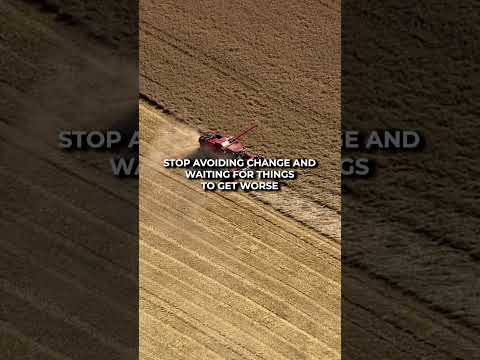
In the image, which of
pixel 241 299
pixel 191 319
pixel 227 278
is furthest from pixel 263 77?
pixel 191 319

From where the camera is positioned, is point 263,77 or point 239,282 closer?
point 239,282

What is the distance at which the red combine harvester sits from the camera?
15312mm

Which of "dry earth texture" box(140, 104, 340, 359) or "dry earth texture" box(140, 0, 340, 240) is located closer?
"dry earth texture" box(140, 104, 340, 359)

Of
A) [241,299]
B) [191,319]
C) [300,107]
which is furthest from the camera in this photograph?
[300,107]

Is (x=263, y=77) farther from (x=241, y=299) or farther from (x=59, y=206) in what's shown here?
(x=59, y=206)

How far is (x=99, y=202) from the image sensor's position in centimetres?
1530

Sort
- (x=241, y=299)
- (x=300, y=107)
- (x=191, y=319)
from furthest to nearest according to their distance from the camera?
(x=300, y=107) < (x=241, y=299) < (x=191, y=319)

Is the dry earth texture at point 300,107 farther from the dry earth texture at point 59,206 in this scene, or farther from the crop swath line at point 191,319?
the crop swath line at point 191,319

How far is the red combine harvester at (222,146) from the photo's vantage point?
1531 centimetres

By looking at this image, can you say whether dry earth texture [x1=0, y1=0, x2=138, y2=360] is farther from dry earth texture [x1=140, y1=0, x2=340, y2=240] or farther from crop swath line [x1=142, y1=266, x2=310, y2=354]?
dry earth texture [x1=140, y1=0, x2=340, y2=240]

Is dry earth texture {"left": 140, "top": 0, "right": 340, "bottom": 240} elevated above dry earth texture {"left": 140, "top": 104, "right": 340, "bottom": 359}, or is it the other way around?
dry earth texture {"left": 140, "top": 0, "right": 340, "bottom": 240}

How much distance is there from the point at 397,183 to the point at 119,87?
5453mm

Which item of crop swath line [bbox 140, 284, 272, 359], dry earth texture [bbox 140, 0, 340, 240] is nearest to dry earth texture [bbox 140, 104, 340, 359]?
crop swath line [bbox 140, 284, 272, 359]

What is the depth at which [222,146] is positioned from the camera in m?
15.3
